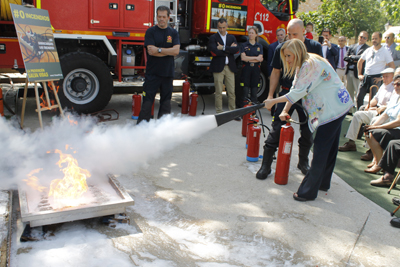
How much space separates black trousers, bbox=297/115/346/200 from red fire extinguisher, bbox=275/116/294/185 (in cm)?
41

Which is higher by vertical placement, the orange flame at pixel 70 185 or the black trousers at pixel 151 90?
the black trousers at pixel 151 90

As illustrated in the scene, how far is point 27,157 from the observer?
4.30m

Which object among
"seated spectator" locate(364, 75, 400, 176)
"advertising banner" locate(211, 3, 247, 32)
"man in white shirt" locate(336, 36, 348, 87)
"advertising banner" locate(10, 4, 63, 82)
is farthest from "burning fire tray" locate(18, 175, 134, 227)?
"man in white shirt" locate(336, 36, 348, 87)

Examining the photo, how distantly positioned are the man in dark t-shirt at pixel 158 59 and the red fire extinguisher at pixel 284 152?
2.68 metres

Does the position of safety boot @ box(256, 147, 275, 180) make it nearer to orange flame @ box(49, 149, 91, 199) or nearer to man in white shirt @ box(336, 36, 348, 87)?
orange flame @ box(49, 149, 91, 199)

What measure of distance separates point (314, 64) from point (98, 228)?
109 inches

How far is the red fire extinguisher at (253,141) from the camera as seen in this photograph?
5.15 metres

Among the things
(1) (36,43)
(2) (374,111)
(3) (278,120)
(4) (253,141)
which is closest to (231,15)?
(2) (374,111)

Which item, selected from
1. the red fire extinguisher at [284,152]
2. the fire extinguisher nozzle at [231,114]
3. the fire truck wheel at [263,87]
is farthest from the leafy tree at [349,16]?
the fire extinguisher nozzle at [231,114]

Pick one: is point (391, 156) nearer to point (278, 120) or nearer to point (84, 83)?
point (278, 120)

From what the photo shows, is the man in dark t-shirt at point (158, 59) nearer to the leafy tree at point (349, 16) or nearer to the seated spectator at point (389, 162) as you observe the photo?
the seated spectator at point (389, 162)

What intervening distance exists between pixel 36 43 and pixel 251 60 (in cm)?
460

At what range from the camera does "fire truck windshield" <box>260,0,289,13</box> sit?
9211mm

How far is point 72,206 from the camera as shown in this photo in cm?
308
